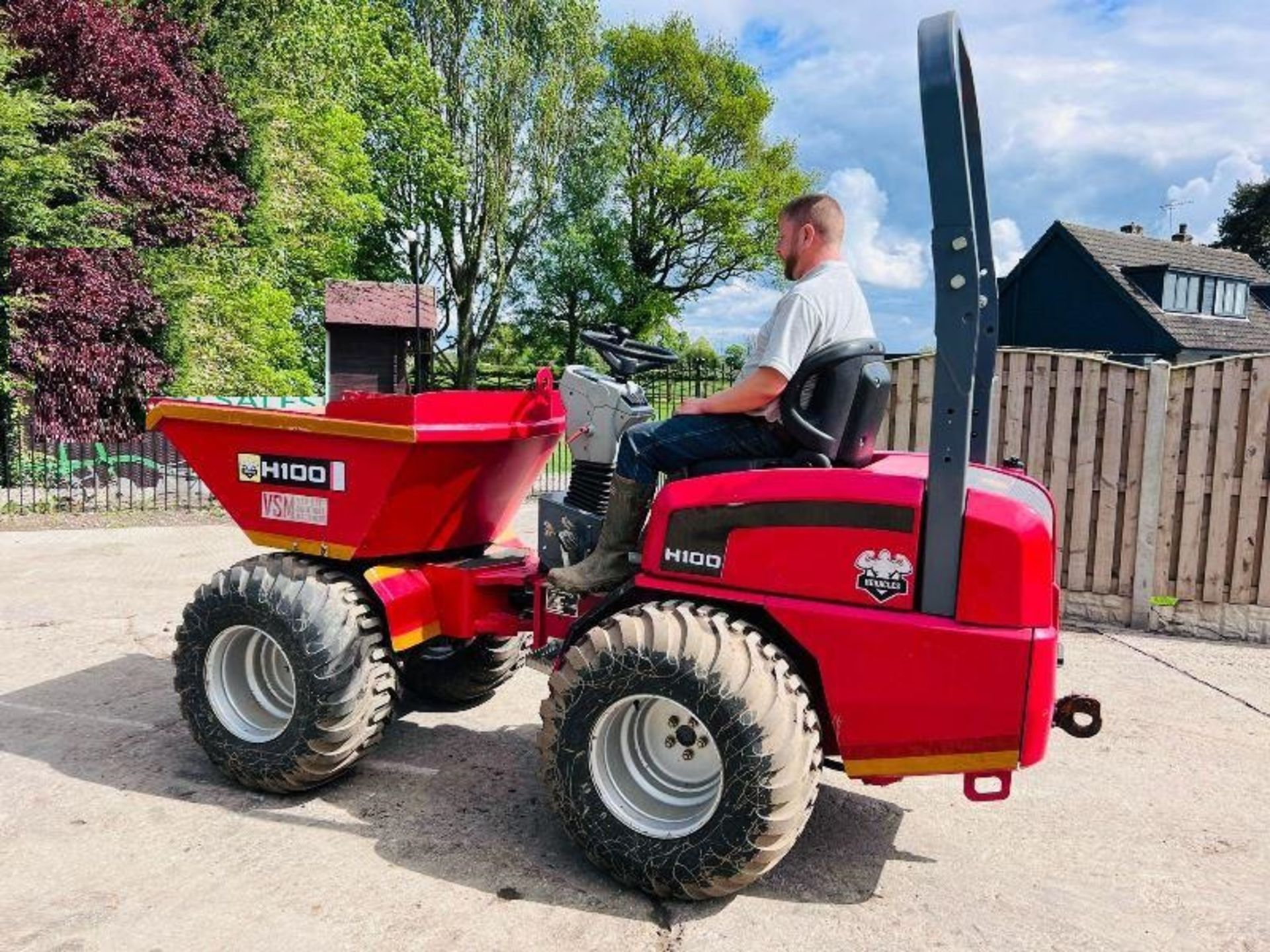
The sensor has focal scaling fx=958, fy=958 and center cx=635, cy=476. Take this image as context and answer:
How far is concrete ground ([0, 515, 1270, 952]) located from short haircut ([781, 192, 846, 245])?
6.99ft

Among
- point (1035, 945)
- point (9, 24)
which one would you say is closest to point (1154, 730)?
point (1035, 945)

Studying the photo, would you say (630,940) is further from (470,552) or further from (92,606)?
(92,606)

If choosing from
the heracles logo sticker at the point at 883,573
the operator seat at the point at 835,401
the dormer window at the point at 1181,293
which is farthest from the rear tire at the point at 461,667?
the dormer window at the point at 1181,293

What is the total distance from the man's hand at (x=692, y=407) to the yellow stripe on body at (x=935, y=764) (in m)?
1.21

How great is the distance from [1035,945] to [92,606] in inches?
243

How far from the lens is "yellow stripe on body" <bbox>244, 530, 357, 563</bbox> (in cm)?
370

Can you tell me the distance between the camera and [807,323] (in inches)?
118

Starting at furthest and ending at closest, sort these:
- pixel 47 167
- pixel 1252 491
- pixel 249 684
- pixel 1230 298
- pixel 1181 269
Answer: pixel 1230 298
pixel 1181 269
pixel 47 167
pixel 1252 491
pixel 249 684

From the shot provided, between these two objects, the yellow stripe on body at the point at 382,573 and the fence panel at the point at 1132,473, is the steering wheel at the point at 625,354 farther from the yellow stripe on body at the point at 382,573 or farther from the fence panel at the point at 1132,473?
the fence panel at the point at 1132,473

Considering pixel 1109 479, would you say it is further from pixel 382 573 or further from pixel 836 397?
pixel 382 573

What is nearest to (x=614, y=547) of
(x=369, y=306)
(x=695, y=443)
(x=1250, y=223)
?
(x=695, y=443)

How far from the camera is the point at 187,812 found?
3.52 meters

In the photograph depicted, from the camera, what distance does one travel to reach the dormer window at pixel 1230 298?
3444 cm

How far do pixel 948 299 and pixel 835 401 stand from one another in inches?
20.8
